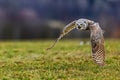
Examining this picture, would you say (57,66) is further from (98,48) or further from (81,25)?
(98,48)

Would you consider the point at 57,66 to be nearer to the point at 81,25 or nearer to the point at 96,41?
the point at 81,25

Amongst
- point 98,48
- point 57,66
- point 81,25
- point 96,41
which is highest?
point 81,25

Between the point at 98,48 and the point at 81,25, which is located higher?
the point at 81,25

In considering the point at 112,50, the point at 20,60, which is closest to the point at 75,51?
the point at 112,50

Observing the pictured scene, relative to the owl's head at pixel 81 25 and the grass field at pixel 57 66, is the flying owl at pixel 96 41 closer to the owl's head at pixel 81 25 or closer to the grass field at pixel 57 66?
the owl's head at pixel 81 25

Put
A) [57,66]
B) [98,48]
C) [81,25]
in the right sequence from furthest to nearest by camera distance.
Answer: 1. [57,66]
2. [81,25]
3. [98,48]

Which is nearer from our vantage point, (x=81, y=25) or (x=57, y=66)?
(x=81, y=25)

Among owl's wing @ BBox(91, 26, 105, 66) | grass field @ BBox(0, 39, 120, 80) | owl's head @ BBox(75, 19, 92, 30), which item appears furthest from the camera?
owl's head @ BBox(75, 19, 92, 30)

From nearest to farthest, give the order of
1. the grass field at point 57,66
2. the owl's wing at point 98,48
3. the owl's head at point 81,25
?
1. the owl's wing at point 98,48
2. the grass field at point 57,66
3. the owl's head at point 81,25

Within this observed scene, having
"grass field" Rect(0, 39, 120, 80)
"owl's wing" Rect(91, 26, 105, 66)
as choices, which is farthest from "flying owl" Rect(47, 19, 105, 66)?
"grass field" Rect(0, 39, 120, 80)

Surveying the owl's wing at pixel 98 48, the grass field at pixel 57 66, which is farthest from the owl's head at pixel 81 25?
the grass field at pixel 57 66

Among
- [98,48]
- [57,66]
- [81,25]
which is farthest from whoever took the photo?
[57,66]

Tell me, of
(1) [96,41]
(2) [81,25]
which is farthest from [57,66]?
(1) [96,41]

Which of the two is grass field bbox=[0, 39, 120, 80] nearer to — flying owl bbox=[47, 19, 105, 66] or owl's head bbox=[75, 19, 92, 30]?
flying owl bbox=[47, 19, 105, 66]
